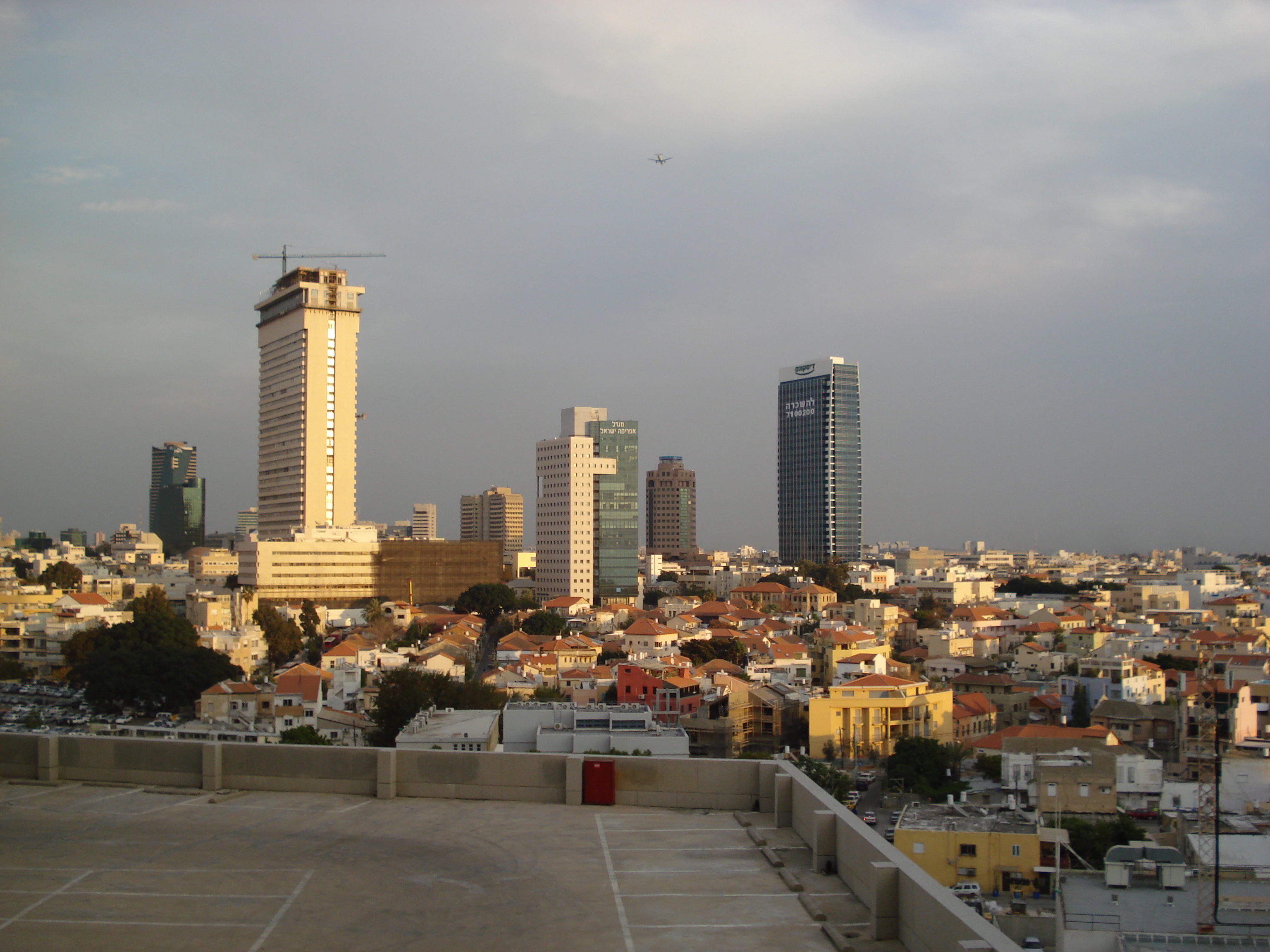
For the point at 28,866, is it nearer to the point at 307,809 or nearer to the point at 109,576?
the point at 307,809

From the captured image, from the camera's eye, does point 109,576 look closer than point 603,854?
No

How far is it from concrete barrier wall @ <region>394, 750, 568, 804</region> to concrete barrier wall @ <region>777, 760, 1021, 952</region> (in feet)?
3.62

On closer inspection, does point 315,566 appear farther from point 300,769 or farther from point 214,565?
point 300,769

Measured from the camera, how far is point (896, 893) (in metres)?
2.67

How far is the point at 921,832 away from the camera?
36.9 ft

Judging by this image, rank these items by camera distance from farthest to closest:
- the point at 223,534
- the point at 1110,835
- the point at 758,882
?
1. the point at 223,534
2. the point at 1110,835
3. the point at 758,882

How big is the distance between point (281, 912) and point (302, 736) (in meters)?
13.5

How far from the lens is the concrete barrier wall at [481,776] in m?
4.14

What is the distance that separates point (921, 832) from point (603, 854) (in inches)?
345

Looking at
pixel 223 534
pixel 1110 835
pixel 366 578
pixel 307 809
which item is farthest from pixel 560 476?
pixel 223 534

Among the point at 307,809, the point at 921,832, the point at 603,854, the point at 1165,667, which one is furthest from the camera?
the point at 1165,667

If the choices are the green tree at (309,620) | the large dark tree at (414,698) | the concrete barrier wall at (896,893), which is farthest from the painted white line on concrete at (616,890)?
the green tree at (309,620)

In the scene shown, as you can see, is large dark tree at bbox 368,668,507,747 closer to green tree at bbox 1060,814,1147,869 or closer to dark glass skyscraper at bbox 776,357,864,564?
green tree at bbox 1060,814,1147,869

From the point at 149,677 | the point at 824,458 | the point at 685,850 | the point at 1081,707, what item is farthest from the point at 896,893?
the point at 824,458
